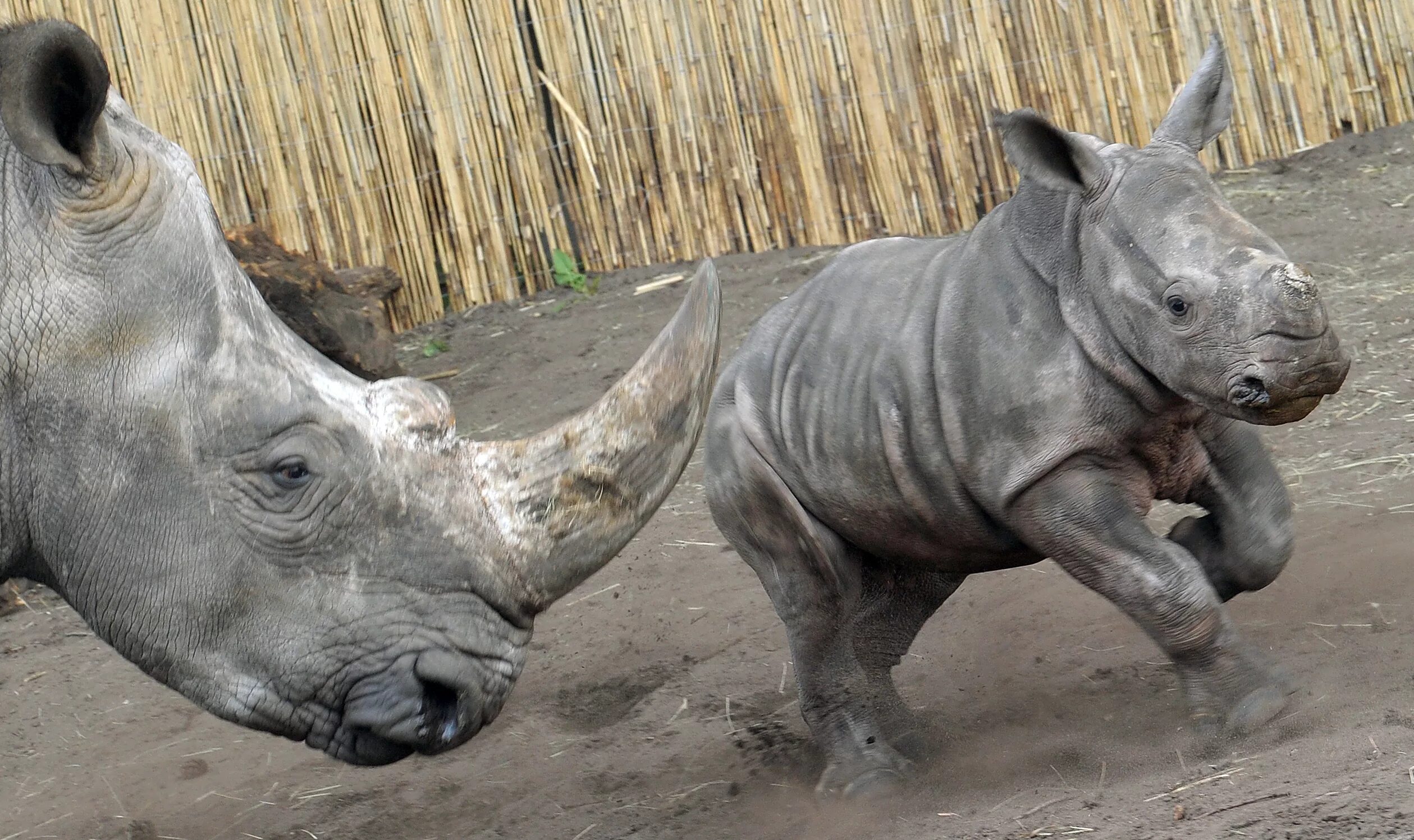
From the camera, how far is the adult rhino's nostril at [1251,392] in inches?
133

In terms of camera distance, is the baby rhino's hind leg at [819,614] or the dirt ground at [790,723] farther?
the baby rhino's hind leg at [819,614]

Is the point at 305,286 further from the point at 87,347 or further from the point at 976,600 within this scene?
the point at 87,347

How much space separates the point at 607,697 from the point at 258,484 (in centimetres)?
233

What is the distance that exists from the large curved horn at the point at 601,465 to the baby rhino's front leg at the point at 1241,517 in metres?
1.50

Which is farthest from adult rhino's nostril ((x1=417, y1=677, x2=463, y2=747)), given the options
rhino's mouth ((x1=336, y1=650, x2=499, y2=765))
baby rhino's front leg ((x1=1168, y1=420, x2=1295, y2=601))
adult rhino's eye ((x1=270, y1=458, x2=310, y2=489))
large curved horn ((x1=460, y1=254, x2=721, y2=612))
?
baby rhino's front leg ((x1=1168, y1=420, x2=1295, y2=601))

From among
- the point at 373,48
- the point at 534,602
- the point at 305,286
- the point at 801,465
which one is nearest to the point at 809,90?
the point at 373,48

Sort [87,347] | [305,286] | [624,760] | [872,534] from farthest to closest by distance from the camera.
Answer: [305,286] < [624,760] < [872,534] < [87,347]

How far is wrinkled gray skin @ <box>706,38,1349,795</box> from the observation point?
352cm

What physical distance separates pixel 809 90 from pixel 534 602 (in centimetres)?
629

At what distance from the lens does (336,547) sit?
9.91 feet

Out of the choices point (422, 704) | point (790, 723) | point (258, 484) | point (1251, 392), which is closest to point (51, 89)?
point (258, 484)

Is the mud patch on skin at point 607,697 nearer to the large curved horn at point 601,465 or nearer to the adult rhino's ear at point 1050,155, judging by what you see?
the large curved horn at point 601,465

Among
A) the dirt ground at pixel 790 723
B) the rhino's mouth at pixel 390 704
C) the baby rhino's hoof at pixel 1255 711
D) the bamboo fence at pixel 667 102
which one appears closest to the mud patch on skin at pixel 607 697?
the dirt ground at pixel 790 723

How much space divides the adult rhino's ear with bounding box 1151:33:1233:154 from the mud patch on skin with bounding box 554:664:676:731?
240cm
